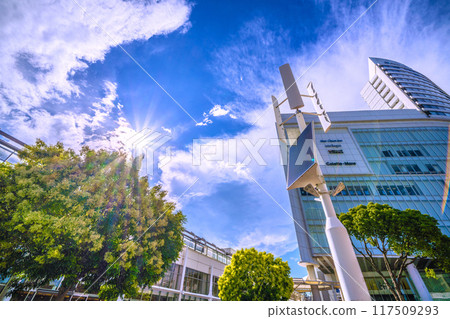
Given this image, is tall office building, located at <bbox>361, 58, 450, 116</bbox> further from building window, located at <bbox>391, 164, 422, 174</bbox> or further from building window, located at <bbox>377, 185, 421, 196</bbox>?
building window, located at <bbox>377, 185, 421, 196</bbox>

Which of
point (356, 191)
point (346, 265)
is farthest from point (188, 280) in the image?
point (356, 191)

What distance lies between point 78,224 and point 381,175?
39.6m

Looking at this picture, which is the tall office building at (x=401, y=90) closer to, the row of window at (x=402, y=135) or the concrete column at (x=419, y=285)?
the row of window at (x=402, y=135)

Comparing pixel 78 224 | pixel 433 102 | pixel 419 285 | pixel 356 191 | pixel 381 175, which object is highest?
pixel 433 102

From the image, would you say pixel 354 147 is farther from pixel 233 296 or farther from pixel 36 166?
pixel 36 166

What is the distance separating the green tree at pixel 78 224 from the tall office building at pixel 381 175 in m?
21.0

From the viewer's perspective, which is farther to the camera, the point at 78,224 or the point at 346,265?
the point at 78,224

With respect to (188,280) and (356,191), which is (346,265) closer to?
(188,280)

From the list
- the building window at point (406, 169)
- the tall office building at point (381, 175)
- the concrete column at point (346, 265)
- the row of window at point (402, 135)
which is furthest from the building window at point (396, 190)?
the concrete column at point (346, 265)

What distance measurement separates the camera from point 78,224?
7.89m

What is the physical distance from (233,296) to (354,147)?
111 ft

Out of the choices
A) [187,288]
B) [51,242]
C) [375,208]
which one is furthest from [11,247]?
[375,208]

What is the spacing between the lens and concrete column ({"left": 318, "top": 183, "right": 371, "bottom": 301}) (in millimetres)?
3984

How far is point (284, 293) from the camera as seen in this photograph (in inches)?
482
